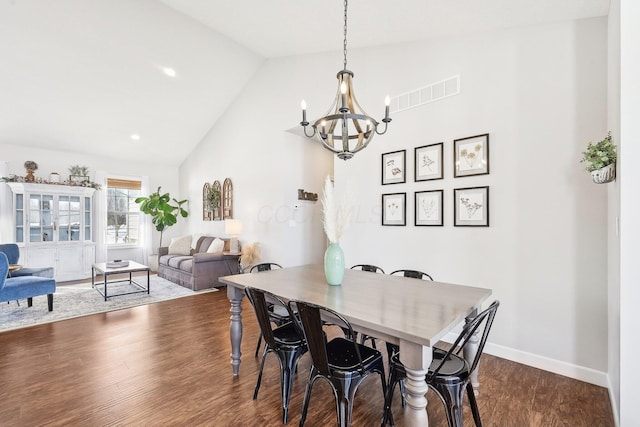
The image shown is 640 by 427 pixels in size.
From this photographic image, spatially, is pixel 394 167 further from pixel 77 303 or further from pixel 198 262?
pixel 77 303

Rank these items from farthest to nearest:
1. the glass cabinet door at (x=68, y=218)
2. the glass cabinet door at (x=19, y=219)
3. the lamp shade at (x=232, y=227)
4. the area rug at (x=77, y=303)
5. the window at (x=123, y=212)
→ the window at (x=123, y=212), the glass cabinet door at (x=68, y=218), the lamp shade at (x=232, y=227), the glass cabinet door at (x=19, y=219), the area rug at (x=77, y=303)

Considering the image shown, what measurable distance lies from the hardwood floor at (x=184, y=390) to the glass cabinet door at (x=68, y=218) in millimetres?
3402

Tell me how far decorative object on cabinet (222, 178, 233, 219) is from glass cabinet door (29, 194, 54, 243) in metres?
3.27

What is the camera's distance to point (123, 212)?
7.36 m

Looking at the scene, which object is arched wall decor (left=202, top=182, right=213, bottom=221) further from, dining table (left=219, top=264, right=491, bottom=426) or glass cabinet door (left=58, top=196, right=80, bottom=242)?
dining table (left=219, top=264, right=491, bottom=426)

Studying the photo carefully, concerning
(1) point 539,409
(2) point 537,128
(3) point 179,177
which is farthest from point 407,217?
(3) point 179,177

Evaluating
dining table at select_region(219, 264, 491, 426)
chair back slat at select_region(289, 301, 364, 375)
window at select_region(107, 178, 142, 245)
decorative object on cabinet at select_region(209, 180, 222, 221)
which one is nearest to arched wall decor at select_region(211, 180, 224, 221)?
decorative object on cabinet at select_region(209, 180, 222, 221)

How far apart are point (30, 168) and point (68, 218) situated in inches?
44.8

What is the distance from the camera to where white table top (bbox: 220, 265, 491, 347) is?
142cm

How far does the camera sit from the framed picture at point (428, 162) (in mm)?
3205

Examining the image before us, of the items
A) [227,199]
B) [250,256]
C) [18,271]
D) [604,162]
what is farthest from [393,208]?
[18,271]

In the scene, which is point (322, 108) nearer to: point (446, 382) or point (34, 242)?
point (446, 382)

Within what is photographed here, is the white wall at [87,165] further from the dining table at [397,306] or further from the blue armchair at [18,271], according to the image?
the dining table at [397,306]

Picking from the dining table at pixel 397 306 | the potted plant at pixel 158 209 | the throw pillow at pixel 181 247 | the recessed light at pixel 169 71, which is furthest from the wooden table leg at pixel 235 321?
the potted plant at pixel 158 209
